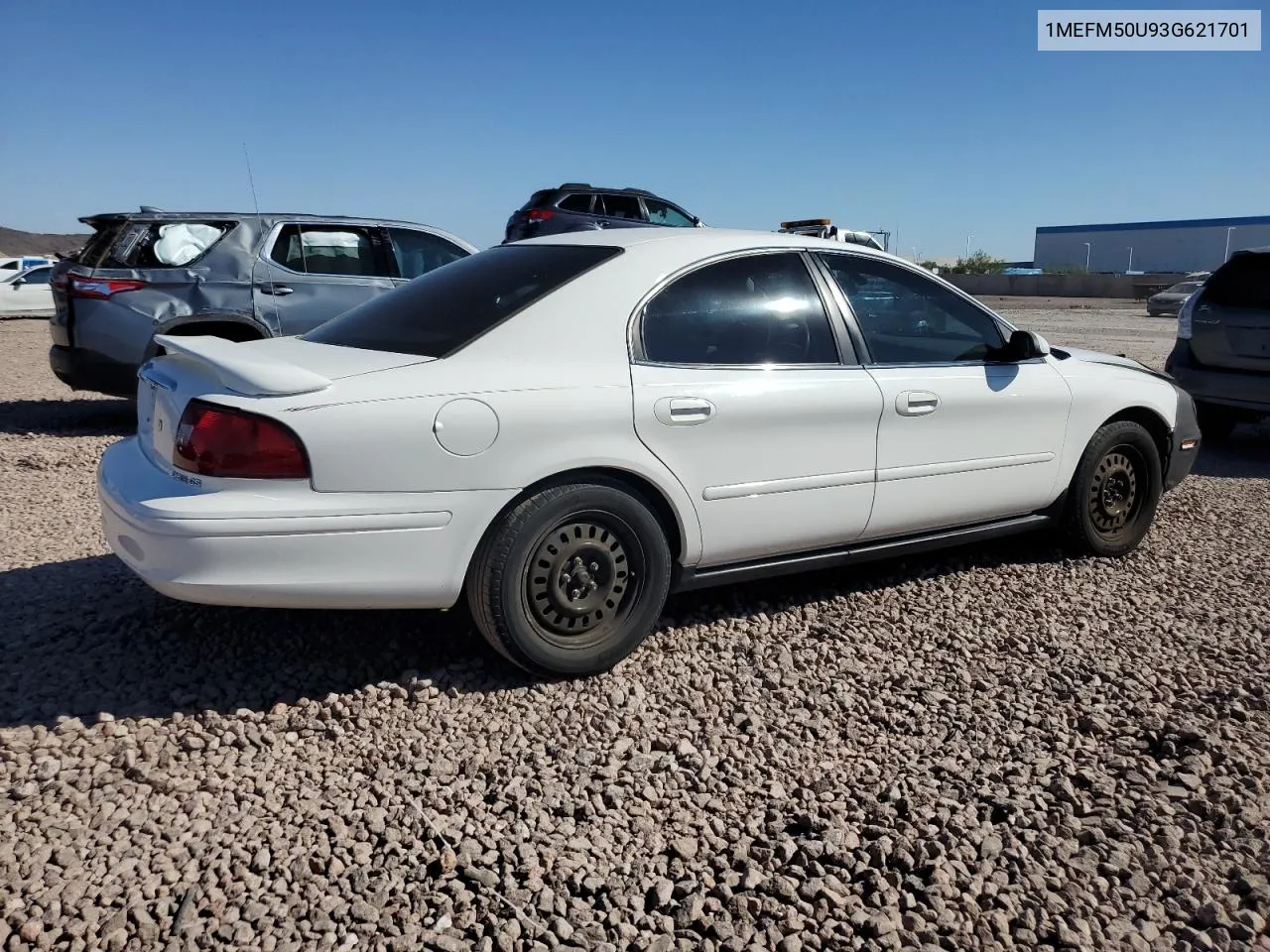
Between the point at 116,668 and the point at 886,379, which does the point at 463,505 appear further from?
the point at 886,379

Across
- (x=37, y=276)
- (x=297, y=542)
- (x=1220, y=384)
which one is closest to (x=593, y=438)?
(x=297, y=542)

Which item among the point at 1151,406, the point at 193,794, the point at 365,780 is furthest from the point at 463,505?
the point at 1151,406

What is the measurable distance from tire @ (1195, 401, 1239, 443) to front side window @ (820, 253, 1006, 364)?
15.4 feet

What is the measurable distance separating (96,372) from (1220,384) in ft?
27.9

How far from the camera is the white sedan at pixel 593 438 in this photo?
Result: 3.09 m

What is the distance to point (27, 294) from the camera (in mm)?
22453

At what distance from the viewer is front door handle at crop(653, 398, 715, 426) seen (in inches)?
141

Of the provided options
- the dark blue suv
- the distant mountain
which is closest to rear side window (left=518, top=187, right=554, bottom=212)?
the dark blue suv

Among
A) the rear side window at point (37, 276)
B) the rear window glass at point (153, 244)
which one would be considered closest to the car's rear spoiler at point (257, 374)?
the rear window glass at point (153, 244)

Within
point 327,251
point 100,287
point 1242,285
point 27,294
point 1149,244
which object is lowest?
point 1242,285

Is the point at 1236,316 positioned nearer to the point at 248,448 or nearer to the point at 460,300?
the point at 460,300

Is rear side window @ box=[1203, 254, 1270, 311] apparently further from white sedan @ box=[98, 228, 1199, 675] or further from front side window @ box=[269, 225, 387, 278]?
front side window @ box=[269, 225, 387, 278]

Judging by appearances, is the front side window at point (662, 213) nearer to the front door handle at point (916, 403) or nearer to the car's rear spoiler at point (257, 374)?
the front door handle at point (916, 403)

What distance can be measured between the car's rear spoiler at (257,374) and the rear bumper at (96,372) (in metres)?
4.71
